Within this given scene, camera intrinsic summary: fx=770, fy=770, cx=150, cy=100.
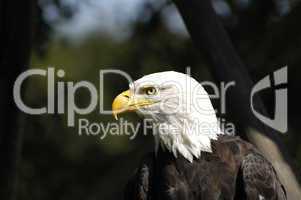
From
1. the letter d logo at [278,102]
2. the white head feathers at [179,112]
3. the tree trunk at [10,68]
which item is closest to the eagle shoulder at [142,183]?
the white head feathers at [179,112]

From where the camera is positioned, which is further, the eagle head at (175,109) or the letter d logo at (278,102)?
the letter d logo at (278,102)

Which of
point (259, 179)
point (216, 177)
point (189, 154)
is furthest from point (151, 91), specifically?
point (259, 179)

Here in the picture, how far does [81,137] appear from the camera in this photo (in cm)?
1548

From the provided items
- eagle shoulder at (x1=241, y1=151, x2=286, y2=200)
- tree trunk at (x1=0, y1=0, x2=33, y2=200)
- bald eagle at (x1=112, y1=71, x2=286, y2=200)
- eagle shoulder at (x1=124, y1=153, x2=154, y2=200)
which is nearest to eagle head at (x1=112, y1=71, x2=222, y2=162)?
bald eagle at (x1=112, y1=71, x2=286, y2=200)

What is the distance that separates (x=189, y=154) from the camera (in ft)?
20.4

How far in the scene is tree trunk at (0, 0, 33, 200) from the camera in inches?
297

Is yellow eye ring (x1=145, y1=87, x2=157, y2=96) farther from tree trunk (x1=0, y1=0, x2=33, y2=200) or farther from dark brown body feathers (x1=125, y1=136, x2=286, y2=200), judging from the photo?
tree trunk (x1=0, y1=0, x2=33, y2=200)

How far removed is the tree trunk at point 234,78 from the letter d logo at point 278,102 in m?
0.07

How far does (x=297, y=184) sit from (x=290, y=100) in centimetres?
509

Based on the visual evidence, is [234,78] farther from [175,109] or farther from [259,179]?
[259,179]

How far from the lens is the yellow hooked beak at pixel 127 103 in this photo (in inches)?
244

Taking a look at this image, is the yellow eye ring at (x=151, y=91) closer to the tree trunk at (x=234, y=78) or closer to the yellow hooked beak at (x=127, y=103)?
the yellow hooked beak at (x=127, y=103)

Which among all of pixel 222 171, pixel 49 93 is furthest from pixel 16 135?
pixel 49 93

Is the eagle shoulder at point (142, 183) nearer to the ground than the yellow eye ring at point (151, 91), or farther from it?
nearer to the ground
